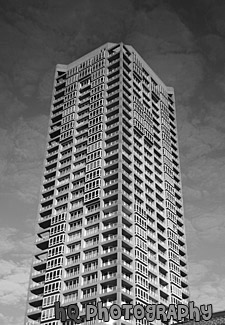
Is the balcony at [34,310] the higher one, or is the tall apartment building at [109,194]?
the tall apartment building at [109,194]

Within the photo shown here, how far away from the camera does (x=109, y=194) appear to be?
4070 inches

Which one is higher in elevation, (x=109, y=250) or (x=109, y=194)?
(x=109, y=194)


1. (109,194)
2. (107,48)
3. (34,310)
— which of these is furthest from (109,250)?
(107,48)

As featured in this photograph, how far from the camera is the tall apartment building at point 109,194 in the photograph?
94875 mm

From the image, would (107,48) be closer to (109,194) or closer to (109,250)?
(109,194)

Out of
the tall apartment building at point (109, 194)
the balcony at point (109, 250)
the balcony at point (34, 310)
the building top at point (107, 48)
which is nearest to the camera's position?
the balcony at point (109, 250)

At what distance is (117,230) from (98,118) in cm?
3637

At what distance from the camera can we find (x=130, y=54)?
446 ft

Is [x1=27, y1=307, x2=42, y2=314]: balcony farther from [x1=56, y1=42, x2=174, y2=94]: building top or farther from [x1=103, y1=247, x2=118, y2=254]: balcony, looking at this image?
[x1=56, y1=42, x2=174, y2=94]: building top

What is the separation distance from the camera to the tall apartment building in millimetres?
94875

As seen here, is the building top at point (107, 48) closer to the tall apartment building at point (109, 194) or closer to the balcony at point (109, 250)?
the tall apartment building at point (109, 194)

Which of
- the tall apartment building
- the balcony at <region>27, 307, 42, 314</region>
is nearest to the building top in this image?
the tall apartment building

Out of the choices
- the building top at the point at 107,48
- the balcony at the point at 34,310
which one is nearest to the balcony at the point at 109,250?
the balcony at the point at 34,310

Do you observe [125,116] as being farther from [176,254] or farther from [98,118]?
[176,254]
